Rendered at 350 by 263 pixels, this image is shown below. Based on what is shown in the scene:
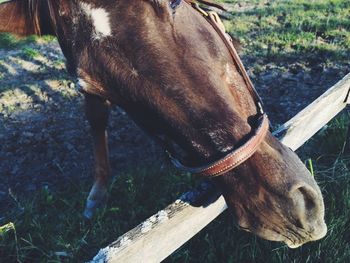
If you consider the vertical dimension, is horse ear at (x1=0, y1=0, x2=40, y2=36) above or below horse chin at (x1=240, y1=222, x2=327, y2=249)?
above

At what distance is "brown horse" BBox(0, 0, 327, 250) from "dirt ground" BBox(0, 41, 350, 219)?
68.6 inches

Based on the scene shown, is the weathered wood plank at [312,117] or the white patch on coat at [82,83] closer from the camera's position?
the white patch on coat at [82,83]

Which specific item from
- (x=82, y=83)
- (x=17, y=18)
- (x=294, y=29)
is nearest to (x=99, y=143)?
(x=17, y=18)

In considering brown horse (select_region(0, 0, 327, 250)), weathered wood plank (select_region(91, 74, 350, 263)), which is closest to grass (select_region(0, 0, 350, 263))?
weathered wood plank (select_region(91, 74, 350, 263))

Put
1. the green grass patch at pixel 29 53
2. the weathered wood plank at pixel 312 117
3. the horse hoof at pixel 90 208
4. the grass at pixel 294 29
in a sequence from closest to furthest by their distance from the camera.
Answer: the weathered wood plank at pixel 312 117, the horse hoof at pixel 90 208, the grass at pixel 294 29, the green grass patch at pixel 29 53

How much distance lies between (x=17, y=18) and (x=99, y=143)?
1.29 m

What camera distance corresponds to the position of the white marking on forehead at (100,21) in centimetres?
182

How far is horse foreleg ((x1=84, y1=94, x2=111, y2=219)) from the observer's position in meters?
3.24

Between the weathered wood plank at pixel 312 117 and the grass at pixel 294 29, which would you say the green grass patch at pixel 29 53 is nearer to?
the grass at pixel 294 29

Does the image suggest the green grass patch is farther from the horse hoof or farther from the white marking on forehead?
the white marking on forehead

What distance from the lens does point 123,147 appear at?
12.6ft

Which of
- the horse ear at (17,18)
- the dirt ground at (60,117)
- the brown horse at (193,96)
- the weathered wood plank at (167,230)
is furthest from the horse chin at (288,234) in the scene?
the dirt ground at (60,117)

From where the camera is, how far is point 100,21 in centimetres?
184

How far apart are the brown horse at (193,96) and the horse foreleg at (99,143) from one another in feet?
4.49
